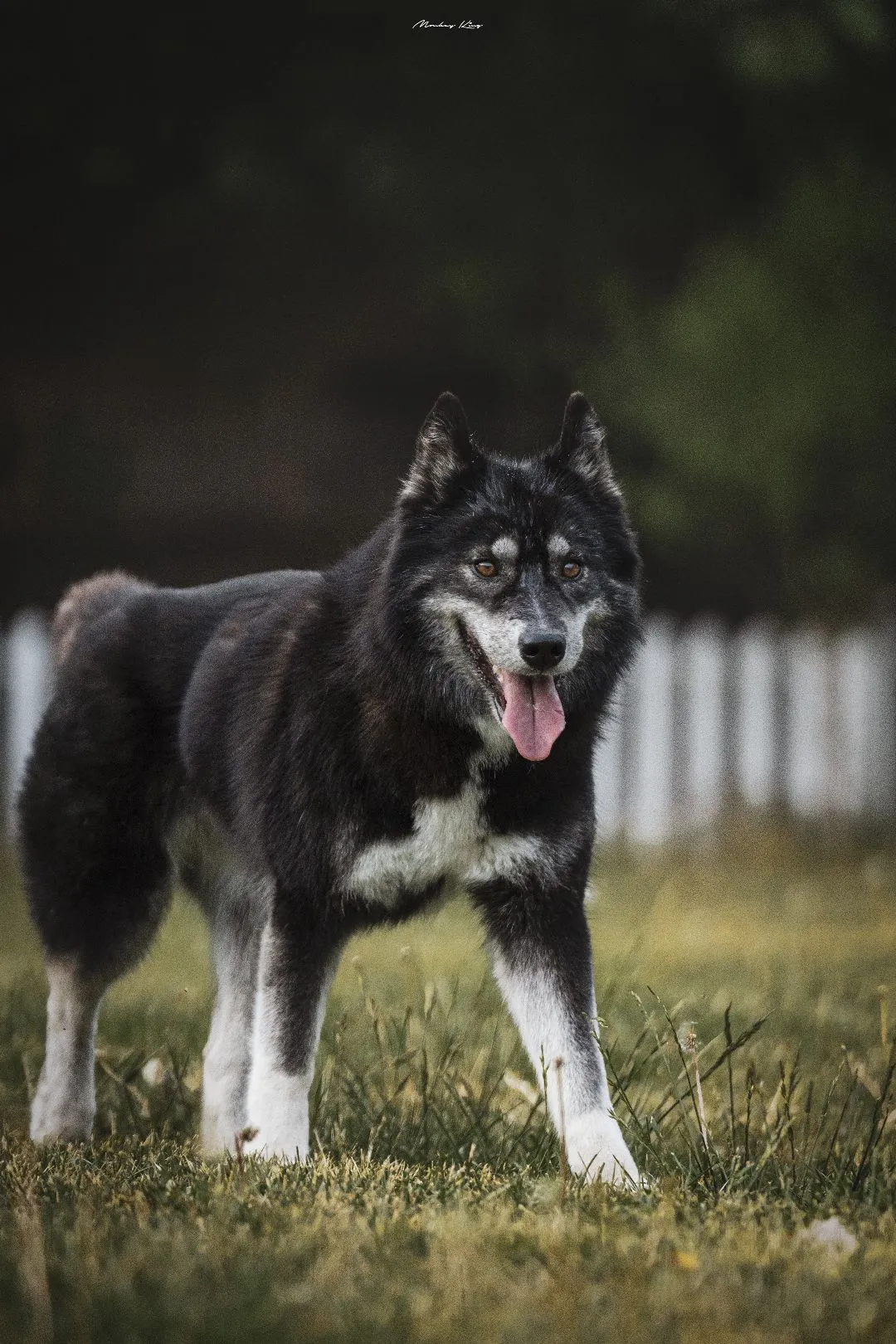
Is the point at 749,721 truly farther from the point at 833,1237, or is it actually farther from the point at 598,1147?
the point at 833,1237

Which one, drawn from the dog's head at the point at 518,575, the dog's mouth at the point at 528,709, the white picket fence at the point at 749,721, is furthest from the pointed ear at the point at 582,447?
the white picket fence at the point at 749,721

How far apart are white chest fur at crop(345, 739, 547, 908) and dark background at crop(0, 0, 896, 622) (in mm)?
9143

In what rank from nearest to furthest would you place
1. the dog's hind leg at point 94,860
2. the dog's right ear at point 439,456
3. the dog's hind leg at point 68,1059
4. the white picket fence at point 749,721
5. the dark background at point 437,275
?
the dog's right ear at point 439,456
the dog's hind leg at point 68,1059
the dog's hind leg at point 94,860
the dark background at point 437,275
the white picket fence at point 749,721

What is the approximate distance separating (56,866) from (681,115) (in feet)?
35.9

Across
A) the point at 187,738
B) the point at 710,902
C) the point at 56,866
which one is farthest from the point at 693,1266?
the point at 710,902

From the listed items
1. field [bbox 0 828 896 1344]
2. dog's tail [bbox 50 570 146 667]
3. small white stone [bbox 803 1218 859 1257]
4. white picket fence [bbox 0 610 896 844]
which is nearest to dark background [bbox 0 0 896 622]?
white picket fence [bbox 0 610 896 844]

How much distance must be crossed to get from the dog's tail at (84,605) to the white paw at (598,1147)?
7.41 ft

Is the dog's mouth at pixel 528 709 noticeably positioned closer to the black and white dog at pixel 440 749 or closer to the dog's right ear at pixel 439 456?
the black and white dog at pixel 440 749

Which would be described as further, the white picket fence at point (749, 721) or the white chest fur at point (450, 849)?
the white picket fence at point (749, 721)

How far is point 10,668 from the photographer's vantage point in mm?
12406

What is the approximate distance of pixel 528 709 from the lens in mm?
3982

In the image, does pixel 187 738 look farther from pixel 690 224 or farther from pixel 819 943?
pixel 690 224

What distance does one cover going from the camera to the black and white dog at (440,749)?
4.02 m

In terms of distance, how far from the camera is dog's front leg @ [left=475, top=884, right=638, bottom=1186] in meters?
3.91
